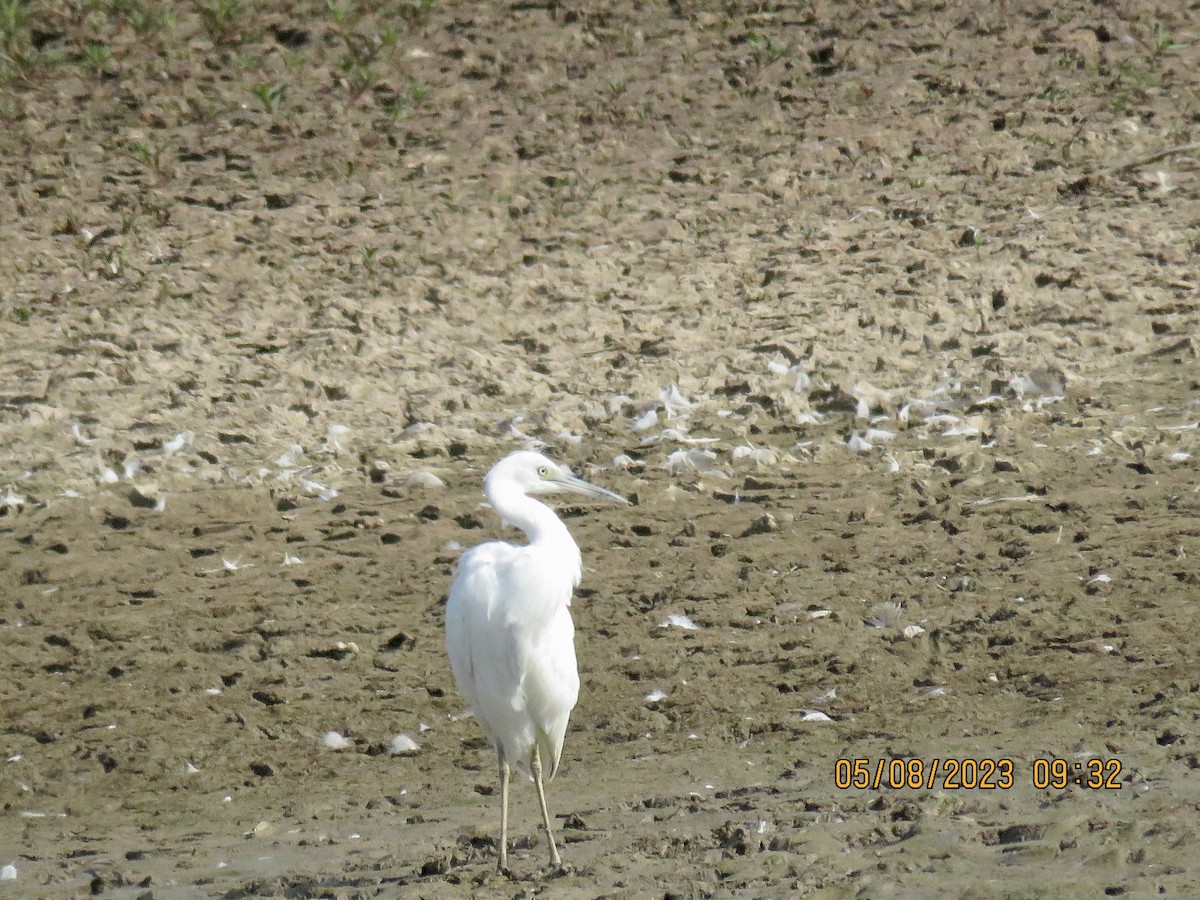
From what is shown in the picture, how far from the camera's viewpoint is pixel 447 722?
7.42 meters

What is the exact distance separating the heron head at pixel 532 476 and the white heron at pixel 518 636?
18 mm

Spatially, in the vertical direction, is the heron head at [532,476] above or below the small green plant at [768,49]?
below

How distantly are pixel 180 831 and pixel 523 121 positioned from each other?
25.2 ft

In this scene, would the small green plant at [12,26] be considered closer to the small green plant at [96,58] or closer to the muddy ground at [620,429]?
the muddy ground at [620,429]

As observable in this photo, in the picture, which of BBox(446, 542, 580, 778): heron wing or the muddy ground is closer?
BBox(446, 542, 580, 778): heron wing

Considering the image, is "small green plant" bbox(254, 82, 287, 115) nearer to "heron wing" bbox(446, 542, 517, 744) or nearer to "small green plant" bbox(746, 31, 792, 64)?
"small green plant" bbox(746, 31, 792, 64)

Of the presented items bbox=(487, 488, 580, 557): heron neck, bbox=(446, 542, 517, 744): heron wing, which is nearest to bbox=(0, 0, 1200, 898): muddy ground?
bbox=(446, 542, 517, 744): heron wing

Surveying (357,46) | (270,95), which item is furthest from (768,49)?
(270,95)

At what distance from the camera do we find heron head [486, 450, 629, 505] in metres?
6.44

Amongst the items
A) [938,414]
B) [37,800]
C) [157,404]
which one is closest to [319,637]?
[37,800]
